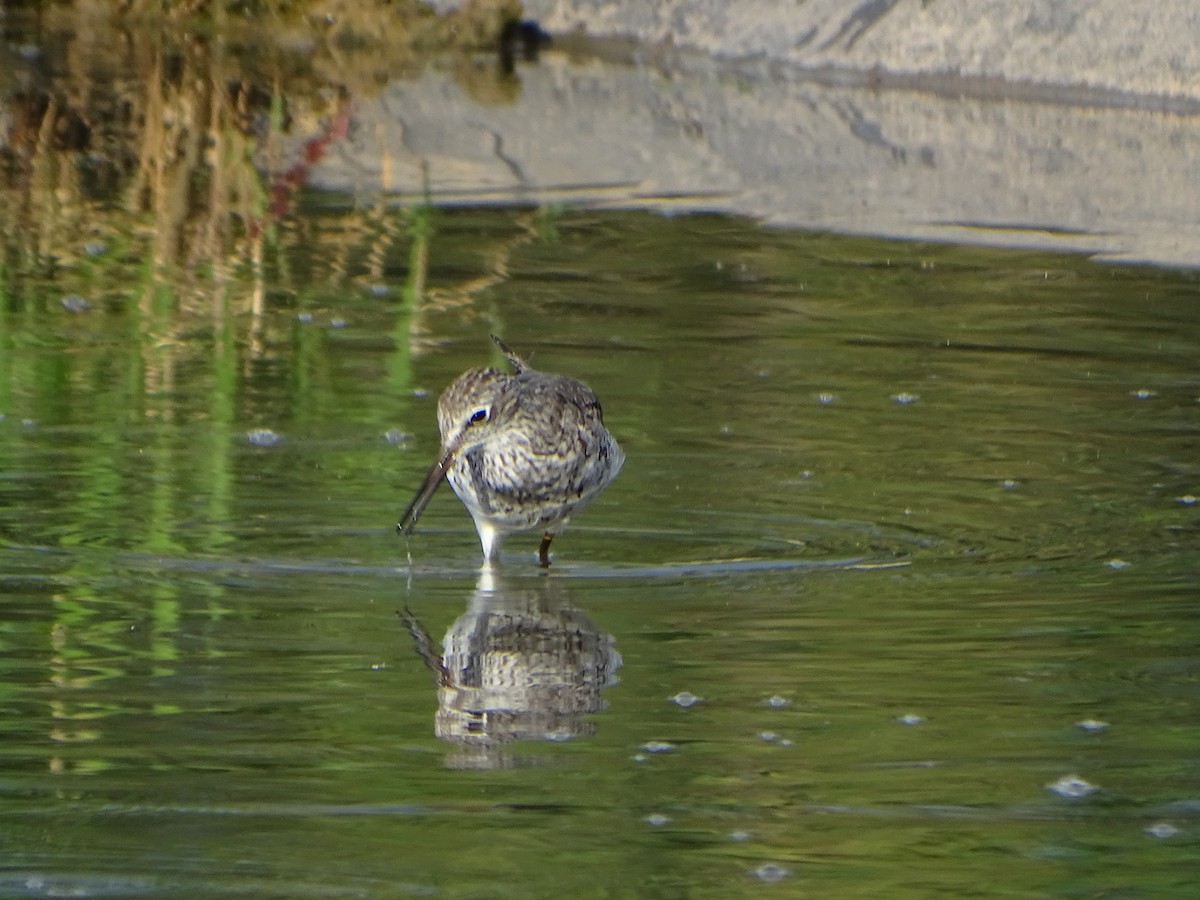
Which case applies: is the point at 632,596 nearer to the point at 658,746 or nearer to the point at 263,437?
the point at 658,746

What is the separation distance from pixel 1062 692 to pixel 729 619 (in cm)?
91

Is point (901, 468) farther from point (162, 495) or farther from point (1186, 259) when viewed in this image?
point (1186, 259)

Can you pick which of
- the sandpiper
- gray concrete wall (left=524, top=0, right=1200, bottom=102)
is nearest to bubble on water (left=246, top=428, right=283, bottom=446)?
the sandpiper

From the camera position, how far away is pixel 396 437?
802 cm

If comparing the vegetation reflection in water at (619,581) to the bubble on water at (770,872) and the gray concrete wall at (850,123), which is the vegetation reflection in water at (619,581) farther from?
the gray concrete wall at (850,123)

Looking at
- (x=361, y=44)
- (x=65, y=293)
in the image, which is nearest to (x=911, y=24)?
(x=361, y=44)

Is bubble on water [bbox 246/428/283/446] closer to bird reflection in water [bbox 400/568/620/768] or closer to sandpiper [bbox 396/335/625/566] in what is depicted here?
sandpiper [bbox 396/335/625/566]

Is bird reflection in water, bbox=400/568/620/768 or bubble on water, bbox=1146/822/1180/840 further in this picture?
bird reflection in water, bbox=400/568/620/768

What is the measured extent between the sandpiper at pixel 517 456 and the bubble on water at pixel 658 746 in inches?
72.4

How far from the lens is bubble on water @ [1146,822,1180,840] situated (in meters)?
4.62

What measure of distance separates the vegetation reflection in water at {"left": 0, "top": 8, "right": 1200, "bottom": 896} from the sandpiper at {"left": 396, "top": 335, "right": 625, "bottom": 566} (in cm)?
14

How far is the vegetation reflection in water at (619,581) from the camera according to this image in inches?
181

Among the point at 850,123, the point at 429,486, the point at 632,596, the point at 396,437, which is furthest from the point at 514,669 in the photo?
the point at 850,123

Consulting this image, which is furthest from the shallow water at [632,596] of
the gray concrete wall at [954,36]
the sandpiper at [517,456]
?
the gray concrete wall at [954,36]
